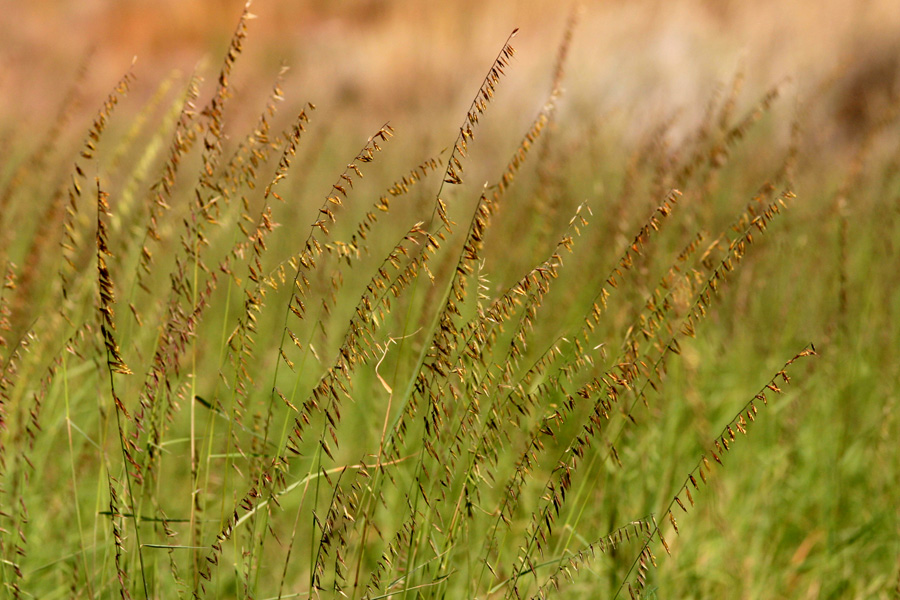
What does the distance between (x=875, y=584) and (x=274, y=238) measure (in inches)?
116

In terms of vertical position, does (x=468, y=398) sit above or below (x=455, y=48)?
below

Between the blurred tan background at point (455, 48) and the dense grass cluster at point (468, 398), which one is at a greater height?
the blurred tan background at point (455, 48)

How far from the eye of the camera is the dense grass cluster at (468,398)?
120 centimetres

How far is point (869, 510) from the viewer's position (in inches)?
85.5

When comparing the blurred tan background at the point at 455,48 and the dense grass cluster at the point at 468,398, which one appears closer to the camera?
the dense grass cluster at the point at 468,398

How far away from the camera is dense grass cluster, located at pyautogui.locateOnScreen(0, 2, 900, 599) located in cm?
120

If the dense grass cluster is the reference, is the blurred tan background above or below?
above

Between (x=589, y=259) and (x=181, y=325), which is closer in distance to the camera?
(x=181, y=325)

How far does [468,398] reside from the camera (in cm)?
150

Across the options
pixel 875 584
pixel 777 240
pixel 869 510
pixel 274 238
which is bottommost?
pixel 875 584


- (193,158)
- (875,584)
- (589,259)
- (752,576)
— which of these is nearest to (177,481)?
(589,259)

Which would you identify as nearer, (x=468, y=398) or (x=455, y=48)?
(x=468, y=398)

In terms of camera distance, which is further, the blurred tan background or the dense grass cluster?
the blurred tan background

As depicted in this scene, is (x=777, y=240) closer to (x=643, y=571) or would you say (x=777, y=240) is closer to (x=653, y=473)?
(x=653, y=473)
